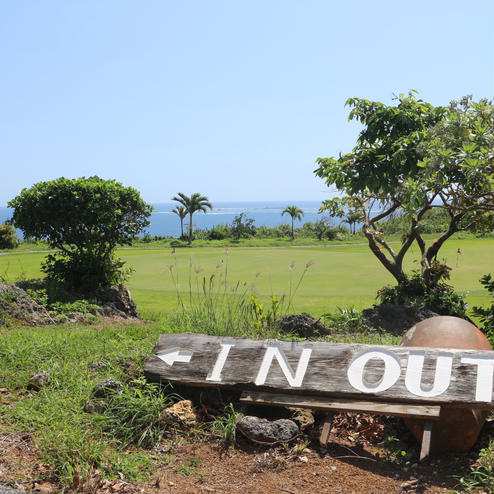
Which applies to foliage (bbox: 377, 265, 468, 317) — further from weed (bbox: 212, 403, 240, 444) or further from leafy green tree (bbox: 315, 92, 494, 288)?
weed (bbox: 212, 403, 240, 444)

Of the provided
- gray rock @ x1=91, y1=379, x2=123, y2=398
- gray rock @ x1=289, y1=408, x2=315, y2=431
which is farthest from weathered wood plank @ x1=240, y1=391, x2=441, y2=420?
gray rock @ x1=91, y1=379, x2=123, y2=398

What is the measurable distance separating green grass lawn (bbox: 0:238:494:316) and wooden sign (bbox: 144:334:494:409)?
4863 millimetres

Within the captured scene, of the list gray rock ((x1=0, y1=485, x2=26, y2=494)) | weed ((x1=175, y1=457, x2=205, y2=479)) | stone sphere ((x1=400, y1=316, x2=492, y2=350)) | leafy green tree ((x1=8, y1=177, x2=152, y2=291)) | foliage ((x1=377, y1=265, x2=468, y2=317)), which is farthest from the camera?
leafy green tree ((x1=8, y1=177, x2=152, y2=291))

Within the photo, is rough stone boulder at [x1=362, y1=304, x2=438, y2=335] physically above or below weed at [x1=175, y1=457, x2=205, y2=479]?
above

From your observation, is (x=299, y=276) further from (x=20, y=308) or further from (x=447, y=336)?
(x=447, y=336)

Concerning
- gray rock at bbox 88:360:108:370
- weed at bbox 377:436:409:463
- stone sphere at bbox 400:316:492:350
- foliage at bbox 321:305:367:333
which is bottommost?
weed at bbox 377:436:409:463

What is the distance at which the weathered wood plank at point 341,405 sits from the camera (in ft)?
14.5

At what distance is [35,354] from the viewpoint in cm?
628

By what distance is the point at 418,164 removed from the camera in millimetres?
7152

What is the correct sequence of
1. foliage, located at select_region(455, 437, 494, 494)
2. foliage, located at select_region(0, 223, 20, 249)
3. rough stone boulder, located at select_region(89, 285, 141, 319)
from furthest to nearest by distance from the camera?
foliage, located at select_region(0, 223, 20, 249) < rough stone boulder, located at select_region(89, 285, 141, 319) < foliage, located at select_region(455, 437, 494, 494)

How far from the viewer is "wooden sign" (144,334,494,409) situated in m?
4.56

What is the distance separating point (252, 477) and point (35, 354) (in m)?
3.30

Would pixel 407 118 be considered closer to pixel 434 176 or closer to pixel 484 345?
pixel 434 176

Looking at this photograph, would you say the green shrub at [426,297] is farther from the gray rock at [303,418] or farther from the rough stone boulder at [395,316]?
the gray rock at [303,418]
